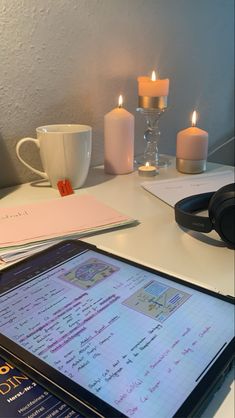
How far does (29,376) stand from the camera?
1.01 feet

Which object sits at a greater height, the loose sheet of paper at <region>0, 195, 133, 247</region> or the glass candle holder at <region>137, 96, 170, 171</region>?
the glass candle holder at <region>137, 96, 170, 171</region>

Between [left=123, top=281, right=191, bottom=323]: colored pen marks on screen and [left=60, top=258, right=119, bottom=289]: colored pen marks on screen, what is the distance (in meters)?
0.05

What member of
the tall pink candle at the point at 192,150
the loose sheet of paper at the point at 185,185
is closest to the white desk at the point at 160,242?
the loose sheet of paper at the point at 185,185

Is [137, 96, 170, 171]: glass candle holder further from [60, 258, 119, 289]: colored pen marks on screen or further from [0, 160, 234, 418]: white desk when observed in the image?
[60, 258, 119, 289]: colored pen marks on screen

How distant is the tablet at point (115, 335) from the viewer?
0.29 metres

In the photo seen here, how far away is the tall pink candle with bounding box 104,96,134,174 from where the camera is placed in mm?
859

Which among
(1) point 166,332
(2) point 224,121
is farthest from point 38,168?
(2) point 224,121

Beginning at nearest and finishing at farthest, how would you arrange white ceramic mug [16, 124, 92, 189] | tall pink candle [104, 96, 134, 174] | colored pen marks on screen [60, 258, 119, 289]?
colored pen marks on screen [60, 258, 119, 289], white ceramic mug [16, 124, 92, 189], tall pink candle [104, 96, 134, 174]

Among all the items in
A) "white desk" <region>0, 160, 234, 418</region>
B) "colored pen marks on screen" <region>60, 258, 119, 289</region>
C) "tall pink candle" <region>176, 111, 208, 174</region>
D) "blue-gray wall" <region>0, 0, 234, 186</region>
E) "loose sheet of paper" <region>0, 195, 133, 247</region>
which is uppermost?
"blue-gray wall" <region>0, 0, 234, 186</region>

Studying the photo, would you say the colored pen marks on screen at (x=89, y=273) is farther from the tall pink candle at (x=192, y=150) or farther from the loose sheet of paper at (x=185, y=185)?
the tall pink candle at (x=192, y=150)

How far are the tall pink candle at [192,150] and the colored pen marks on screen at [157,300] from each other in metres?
0.52

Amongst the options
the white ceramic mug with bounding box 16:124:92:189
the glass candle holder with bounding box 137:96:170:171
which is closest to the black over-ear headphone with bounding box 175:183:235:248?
the white ceramic mug with bounding box 16:124:92:189

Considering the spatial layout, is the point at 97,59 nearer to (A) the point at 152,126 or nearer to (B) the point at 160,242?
(A) the point at 152,126

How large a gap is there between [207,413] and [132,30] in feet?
2.99
